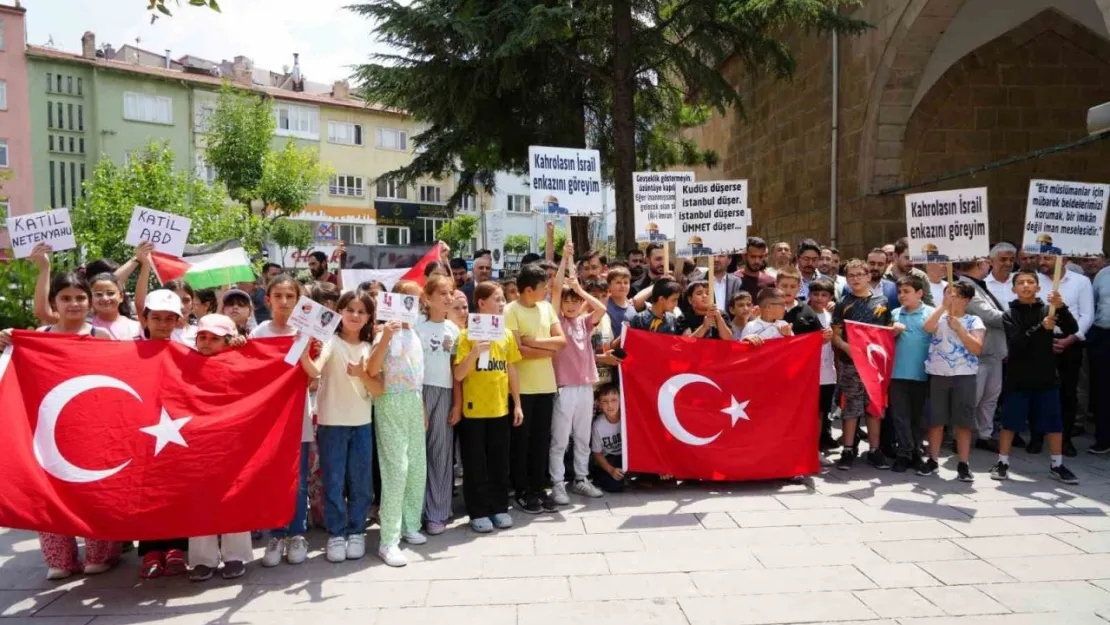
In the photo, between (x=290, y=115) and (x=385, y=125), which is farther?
(x=385, y=125)

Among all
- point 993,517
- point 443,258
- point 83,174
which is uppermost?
point 83,174

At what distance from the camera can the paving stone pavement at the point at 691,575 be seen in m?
4.11

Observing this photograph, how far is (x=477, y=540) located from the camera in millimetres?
5363

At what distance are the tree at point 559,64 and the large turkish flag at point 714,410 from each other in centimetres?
563

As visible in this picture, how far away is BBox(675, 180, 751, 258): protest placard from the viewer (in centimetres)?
726

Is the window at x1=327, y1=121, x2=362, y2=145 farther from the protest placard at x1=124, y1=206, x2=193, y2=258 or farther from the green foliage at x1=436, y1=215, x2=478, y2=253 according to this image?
the protest placard at x1=124, y1=206, x2=193, y2=258

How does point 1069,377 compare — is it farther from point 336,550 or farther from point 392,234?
point 392,234

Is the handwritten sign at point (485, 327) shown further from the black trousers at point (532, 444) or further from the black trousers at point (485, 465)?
the black trousers at point (532, 444)

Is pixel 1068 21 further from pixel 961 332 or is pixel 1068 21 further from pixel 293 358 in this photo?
pixel 293 358

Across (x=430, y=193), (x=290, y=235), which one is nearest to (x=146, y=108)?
(x=290, y=235)

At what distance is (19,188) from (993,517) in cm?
5061

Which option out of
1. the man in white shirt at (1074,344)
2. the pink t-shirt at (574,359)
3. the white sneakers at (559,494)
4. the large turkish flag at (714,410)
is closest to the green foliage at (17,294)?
the pink t-shirt at (574,359)

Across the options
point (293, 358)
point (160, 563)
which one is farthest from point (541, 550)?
point (160, 563)

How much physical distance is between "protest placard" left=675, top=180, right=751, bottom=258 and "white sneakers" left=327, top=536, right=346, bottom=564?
398cm
